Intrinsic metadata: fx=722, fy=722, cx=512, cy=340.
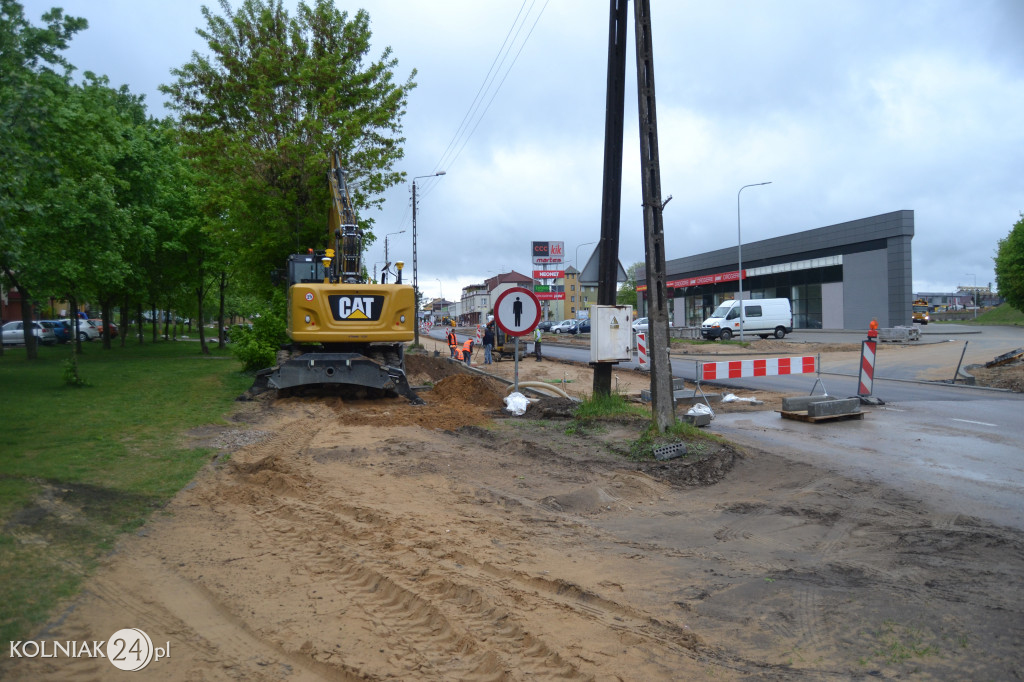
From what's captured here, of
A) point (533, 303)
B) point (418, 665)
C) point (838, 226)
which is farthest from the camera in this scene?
point (838, 226)

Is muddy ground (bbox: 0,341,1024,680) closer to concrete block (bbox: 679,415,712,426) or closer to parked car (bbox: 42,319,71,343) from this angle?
concrete block (bbox: 679,415,712,426)

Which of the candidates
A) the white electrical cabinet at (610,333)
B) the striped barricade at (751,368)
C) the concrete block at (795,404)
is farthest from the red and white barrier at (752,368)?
the white electrical cabinet at (610,333)

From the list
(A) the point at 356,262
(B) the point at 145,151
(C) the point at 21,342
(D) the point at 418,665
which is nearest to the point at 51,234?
(B) the point at 145,151

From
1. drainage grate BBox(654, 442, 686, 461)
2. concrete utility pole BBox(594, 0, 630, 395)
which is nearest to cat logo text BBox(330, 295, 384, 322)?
concrete utility pole BBox(594, 0, 630, 395)

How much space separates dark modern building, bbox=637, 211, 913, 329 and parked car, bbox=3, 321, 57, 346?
5163 centimetres

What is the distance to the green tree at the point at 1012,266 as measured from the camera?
5484 cm

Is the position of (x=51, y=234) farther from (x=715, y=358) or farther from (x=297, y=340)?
(x=715, y=358)

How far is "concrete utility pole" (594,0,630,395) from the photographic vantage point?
1214 cm

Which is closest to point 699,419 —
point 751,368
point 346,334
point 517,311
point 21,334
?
point 751,368

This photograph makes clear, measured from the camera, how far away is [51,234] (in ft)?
63.3

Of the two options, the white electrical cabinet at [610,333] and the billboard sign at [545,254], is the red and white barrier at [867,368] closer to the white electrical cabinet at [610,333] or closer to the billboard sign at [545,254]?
the white electrical cabinet at [610,333]

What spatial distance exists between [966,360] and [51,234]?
94.1ft

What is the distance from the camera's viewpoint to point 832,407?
1254 centimetres

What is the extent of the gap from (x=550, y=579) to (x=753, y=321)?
140 feet
